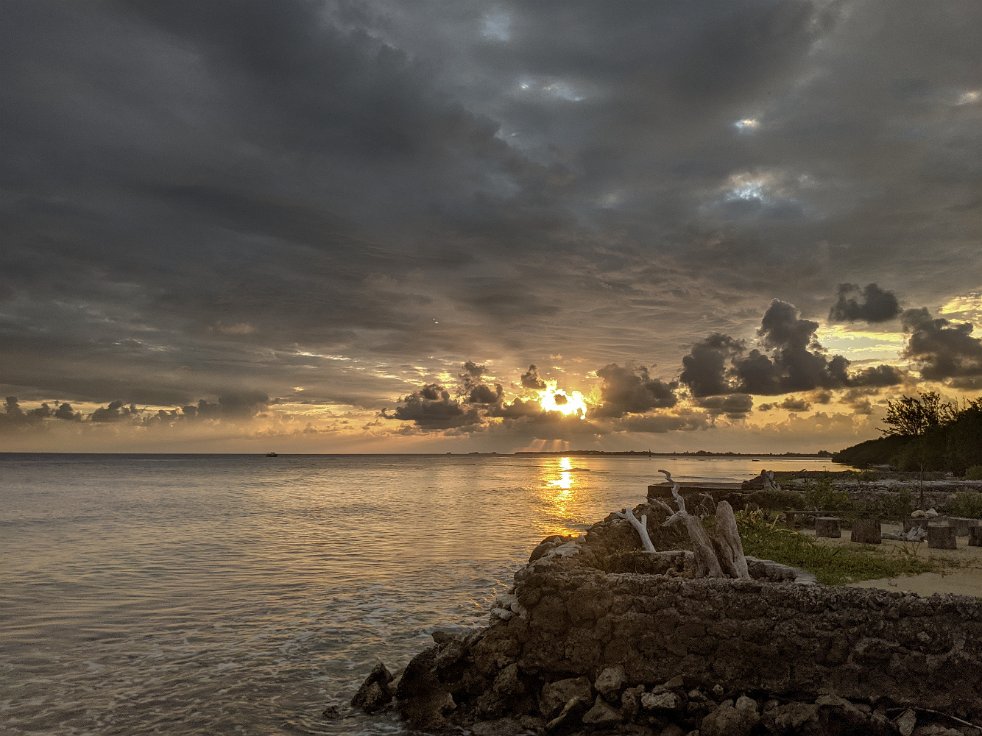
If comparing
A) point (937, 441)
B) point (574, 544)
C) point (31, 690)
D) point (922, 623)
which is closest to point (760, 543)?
point (574, 544)

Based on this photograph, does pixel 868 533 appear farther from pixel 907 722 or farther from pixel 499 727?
pixel 499 727

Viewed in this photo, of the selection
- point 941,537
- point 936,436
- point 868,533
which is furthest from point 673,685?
point 936,436

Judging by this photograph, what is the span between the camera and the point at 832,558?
58.2ft

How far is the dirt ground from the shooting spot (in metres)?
14.4

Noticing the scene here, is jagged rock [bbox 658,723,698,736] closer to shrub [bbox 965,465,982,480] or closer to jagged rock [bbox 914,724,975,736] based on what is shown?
jagged rock [bbox 914,724,975,736]

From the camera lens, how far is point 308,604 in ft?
59.6

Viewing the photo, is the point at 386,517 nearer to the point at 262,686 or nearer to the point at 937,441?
the point at 262,686

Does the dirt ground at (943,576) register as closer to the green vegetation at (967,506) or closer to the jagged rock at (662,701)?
the jagged rock at (662,701)

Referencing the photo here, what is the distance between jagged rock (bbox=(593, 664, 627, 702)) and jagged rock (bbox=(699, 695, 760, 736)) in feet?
4.12

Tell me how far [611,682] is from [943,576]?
11540mm

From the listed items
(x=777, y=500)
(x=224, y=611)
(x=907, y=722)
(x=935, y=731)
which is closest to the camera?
(x=935, y=731)

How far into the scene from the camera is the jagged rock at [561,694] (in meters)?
9.63

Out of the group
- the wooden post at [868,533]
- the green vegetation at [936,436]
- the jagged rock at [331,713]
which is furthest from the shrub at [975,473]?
the jagged rock at [331,713]

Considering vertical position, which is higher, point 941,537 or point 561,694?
point 941,537
